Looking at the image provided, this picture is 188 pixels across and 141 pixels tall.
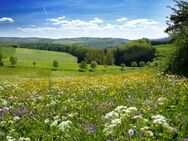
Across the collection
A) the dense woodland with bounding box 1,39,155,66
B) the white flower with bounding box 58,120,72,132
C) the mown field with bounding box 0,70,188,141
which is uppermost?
the white flower with bounding box 58,120,72,132

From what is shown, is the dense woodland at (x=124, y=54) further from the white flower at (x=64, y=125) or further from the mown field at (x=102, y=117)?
the white flower at (x=64, y=125)

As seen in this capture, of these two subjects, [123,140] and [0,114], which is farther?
[0,114]

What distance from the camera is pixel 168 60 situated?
2667cm

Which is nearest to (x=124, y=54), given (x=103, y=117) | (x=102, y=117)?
(x=103, y=117)

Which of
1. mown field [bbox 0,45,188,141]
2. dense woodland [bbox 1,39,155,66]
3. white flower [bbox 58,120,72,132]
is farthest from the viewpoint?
dense woodland [bbox 1,39,155,66]

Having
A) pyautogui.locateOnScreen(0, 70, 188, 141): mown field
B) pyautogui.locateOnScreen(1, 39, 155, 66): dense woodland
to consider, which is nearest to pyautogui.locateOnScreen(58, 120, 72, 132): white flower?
pyautogui.locateOnScreen(0, 70, 188, 141): mown field

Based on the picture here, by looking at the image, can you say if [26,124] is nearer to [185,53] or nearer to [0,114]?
[0,114]

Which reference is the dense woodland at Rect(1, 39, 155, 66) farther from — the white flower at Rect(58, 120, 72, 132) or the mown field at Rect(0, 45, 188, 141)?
the white flower at Rect(58, 120, 72, 132)

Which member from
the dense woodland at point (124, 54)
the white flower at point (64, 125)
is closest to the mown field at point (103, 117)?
the white flower at point (64, 125)

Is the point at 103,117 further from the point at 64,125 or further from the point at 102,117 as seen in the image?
the point at 64,125

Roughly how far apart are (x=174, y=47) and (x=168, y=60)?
1.03 m

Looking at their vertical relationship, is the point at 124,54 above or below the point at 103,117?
below

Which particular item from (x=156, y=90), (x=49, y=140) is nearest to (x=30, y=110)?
(x=49, y=140)

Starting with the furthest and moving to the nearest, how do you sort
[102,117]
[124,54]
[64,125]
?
[124,54] → [102,117] → [64,125]
